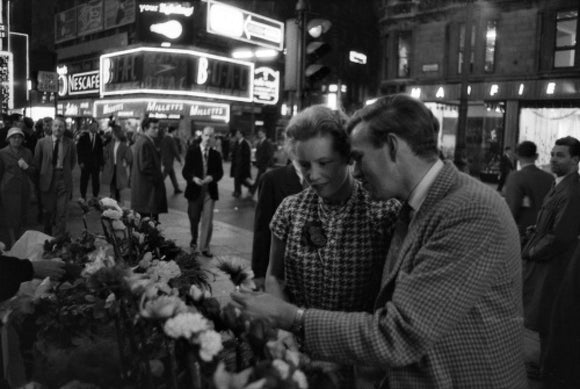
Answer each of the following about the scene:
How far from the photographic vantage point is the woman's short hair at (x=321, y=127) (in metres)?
2.18

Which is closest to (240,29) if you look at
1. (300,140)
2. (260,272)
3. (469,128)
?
(469,128)

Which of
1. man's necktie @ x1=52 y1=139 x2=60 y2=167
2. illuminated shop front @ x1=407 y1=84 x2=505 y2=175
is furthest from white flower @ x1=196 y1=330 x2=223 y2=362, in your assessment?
illuminated shop front @ x1=407 y1=84 x2=505 y2=175

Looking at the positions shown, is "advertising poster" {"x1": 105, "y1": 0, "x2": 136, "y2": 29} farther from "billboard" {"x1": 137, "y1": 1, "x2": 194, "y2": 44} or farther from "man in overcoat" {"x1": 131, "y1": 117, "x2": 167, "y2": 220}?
"man in overcoat" {"x1": 131, "y1": 117, "x2": 167, "y2": 220}

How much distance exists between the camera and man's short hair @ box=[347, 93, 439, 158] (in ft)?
5.36

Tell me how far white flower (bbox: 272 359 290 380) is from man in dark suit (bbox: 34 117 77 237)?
354 inches

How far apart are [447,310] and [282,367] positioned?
0.45 metres

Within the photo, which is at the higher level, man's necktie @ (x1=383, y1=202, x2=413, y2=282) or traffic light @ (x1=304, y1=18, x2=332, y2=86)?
traffic light @ (x1=304, y1=18, x2=332, y2=86)

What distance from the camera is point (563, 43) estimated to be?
23125mm

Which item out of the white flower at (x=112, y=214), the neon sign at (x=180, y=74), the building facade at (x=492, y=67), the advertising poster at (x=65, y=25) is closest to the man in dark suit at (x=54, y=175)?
the white flower at (x=112, y=214)

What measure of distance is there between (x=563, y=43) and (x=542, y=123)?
3440 mm

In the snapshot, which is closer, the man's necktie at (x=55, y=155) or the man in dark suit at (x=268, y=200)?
the man in dark suit at (x=268, y=200)

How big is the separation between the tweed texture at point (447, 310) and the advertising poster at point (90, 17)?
130 feet

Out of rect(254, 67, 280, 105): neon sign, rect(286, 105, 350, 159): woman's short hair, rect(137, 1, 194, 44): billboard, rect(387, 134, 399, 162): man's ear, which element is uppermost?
rect(137, 1, 194, 44): billboard

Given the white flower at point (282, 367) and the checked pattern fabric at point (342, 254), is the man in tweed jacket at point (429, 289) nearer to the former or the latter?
the white flower at point (282, 367)
